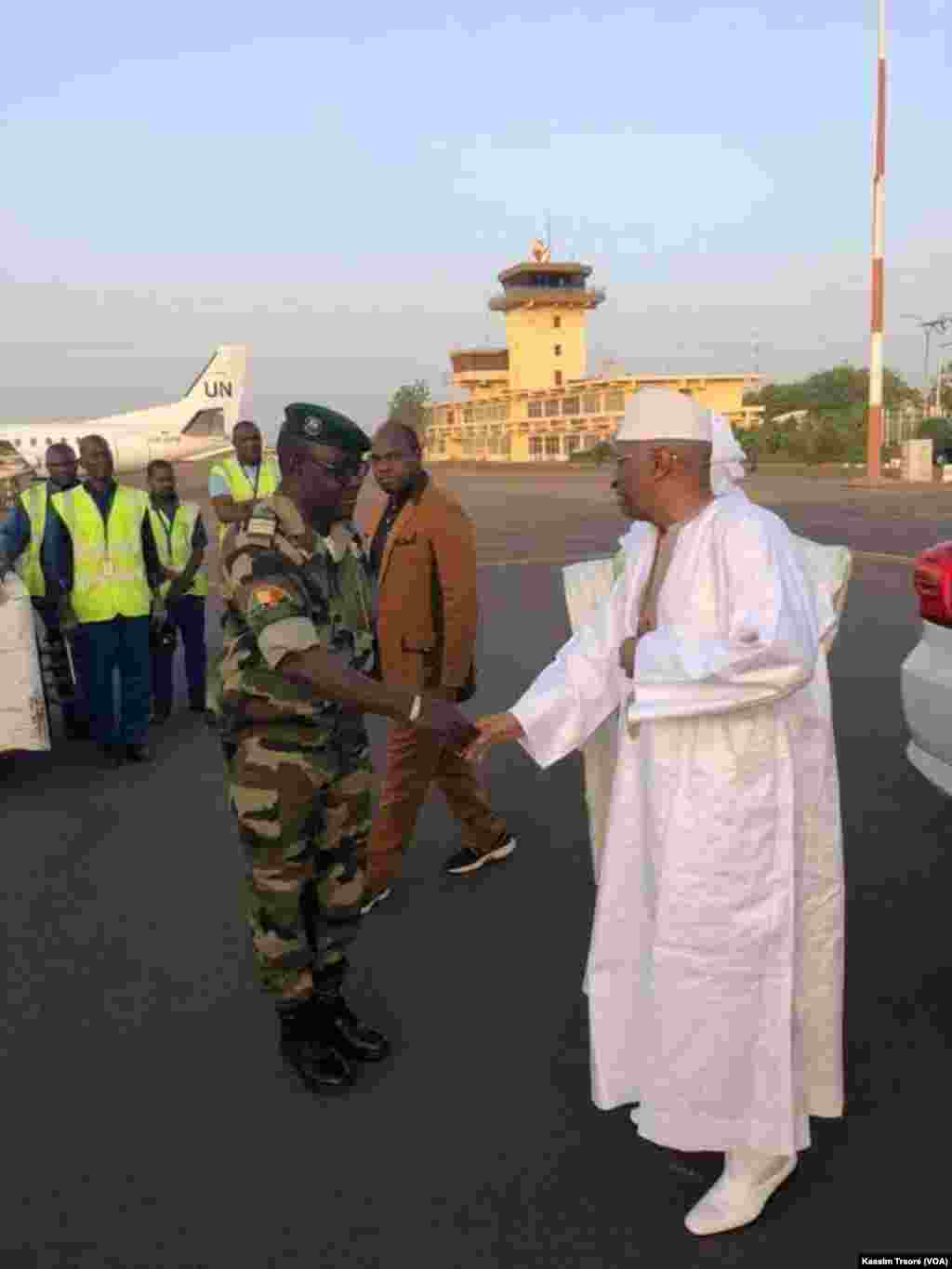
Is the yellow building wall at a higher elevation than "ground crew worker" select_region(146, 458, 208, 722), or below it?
higher

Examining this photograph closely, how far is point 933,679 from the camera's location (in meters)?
4.00

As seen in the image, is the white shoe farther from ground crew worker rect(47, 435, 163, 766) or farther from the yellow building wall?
the yellow building wall

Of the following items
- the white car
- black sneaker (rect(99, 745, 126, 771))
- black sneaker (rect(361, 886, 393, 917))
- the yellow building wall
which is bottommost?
black sneaker (rect(361, 886, 393, 917))

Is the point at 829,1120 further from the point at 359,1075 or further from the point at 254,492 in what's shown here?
the point at 254,492

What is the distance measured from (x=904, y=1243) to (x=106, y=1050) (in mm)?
2191

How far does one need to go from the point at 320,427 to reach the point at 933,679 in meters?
2.53

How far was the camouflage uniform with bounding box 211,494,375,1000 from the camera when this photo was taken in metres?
2.64

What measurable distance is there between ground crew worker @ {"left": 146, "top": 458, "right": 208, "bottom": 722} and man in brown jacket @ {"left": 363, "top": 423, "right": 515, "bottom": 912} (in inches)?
130

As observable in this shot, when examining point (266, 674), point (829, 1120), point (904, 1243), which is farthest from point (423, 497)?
point (904, 1243)

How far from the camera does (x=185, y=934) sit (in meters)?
3.98

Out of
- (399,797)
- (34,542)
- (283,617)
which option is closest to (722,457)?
(283,617)

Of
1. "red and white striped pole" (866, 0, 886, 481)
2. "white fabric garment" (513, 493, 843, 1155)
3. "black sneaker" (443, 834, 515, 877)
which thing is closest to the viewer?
"white fabric garment" (513, 493, 843, 1155)

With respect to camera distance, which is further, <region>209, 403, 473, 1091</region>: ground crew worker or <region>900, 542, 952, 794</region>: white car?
<region>900, 542, 952, 794</region>: white car

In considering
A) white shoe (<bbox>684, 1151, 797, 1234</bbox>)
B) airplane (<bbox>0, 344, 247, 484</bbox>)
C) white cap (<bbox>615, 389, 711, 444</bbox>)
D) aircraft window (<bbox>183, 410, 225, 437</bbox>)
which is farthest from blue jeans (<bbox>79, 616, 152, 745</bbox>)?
aircraft window (<bbox>183, 410, 225, 437</bbox>)
